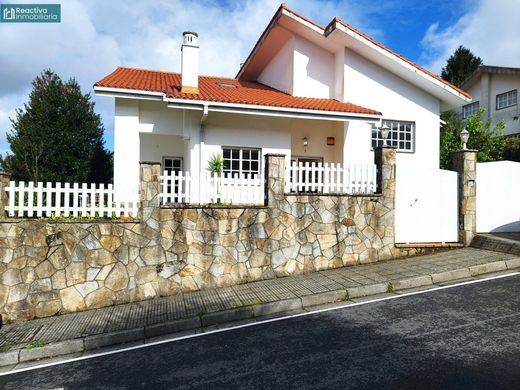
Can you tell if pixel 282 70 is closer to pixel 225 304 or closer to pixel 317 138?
pixel 317 138

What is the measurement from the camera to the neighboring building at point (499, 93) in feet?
66.4

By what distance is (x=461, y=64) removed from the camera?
3125 cm

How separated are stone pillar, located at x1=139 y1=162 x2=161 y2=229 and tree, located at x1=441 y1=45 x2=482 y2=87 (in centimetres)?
3141

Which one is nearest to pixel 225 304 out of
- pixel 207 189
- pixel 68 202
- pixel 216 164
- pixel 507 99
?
pixel 207 189

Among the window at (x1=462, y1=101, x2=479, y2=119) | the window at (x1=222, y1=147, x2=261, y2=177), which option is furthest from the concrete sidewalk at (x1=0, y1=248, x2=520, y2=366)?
the window at (x1=462, y1=101, x2=479, y2=119)

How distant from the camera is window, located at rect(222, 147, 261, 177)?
1094 cm

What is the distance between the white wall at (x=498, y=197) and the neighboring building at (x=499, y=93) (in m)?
12.6

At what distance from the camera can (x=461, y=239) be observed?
30.3 feet

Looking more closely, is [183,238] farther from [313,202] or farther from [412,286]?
[412,286]

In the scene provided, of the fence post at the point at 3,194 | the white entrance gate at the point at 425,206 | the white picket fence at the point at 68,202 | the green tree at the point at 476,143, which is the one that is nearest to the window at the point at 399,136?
the white entrance gate at the point at 425,206

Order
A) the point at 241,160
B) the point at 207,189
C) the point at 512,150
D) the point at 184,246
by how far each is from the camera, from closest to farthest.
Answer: the point at 184,246, the point at 207,189, the point at 241,160, the point at 512,150

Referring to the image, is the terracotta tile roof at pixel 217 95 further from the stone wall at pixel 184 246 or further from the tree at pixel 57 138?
the tree at pixel 57 138

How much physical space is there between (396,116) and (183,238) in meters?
9.29

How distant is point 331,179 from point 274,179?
54.9 inches
